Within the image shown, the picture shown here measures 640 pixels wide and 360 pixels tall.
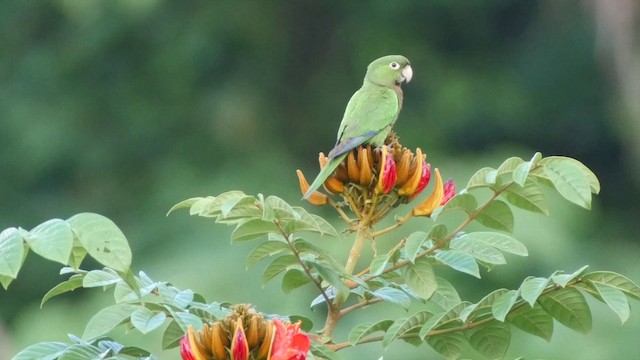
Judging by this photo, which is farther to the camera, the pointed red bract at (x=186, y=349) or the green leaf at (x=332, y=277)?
the green leaf at (x=332, y=277)

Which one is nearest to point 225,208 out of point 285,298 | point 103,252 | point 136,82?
point 103,252

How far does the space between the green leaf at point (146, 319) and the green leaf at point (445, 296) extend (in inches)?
16.5

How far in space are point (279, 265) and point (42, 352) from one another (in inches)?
13.4

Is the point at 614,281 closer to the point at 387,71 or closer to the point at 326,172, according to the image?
the point at 326,172

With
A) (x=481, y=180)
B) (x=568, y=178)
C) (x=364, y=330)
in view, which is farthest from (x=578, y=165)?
(x=364, y=330)

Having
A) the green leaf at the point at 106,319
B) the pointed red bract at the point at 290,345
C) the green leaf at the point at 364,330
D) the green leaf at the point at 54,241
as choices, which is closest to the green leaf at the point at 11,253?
the green leaf at the point at 54,241

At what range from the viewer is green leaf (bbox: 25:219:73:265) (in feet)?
4.31

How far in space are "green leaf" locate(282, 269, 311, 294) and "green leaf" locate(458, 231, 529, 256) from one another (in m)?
0.25

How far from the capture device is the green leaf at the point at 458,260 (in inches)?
61.4

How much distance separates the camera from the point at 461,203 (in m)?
1.60

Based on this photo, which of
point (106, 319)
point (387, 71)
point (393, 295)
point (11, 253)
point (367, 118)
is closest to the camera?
point (11, 253)

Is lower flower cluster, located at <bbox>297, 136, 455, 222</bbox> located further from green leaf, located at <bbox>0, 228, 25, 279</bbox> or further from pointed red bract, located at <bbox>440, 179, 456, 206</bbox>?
green leaf, located at <bbox>0, 228, 25, 279</bbox>

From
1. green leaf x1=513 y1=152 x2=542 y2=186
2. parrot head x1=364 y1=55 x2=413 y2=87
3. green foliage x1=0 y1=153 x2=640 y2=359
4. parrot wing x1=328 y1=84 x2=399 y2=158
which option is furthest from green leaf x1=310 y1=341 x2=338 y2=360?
parrot head x1=364 y1=55 x2=413 y2=87

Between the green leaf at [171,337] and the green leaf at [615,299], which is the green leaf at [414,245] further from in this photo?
the green leaf at [171,337]
